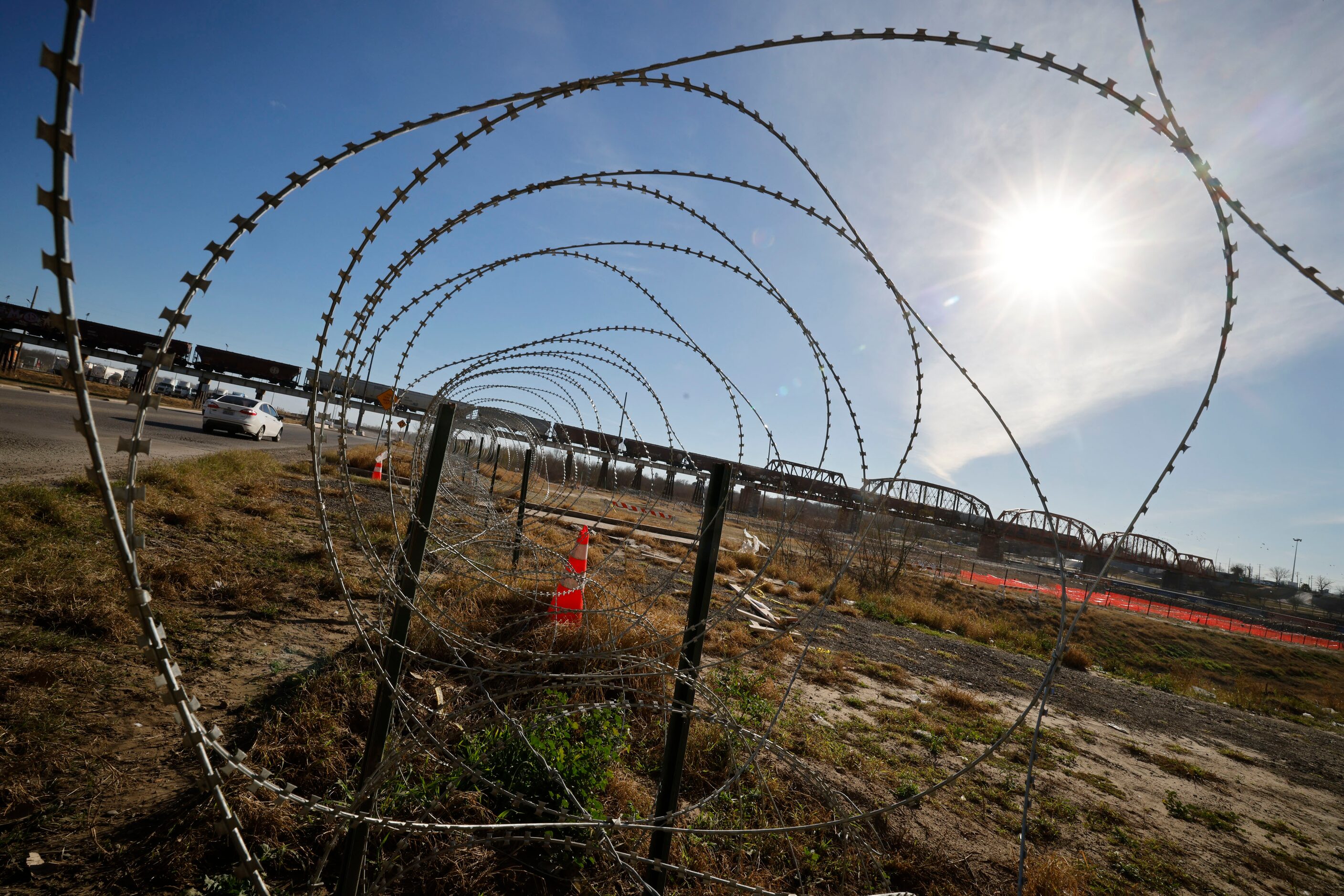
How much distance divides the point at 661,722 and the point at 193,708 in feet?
11.0

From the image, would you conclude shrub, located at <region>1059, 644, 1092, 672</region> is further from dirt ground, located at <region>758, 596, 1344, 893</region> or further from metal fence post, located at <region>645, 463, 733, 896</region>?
metal fence post, located at <region>645, 463, 733, 896</region>

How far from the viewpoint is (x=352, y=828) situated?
6.58ft

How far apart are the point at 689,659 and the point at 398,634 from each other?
1.19m

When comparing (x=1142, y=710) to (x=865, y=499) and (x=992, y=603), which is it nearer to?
(x=865, y=499)

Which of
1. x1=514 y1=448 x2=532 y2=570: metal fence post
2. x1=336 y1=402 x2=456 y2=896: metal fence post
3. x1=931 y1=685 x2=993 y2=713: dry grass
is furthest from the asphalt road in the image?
x1=931 y1=685 x2=993 y2=713: dry grass

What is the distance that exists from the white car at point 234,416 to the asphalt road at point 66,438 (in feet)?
1.28

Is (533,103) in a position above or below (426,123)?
above

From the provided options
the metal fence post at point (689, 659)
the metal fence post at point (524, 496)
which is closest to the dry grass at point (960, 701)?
the metal fence post at point (524, 496)

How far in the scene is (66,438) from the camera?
1043 cm

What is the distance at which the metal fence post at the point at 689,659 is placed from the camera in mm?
2361

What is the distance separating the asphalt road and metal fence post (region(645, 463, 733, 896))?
230 inches

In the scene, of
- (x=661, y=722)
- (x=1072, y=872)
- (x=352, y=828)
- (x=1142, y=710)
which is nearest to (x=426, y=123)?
(x=352, y=828)

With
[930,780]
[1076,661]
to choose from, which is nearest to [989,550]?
[1076,661]

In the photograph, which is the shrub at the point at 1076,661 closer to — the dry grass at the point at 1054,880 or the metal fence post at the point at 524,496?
the dry grass at the point at 1054,880
